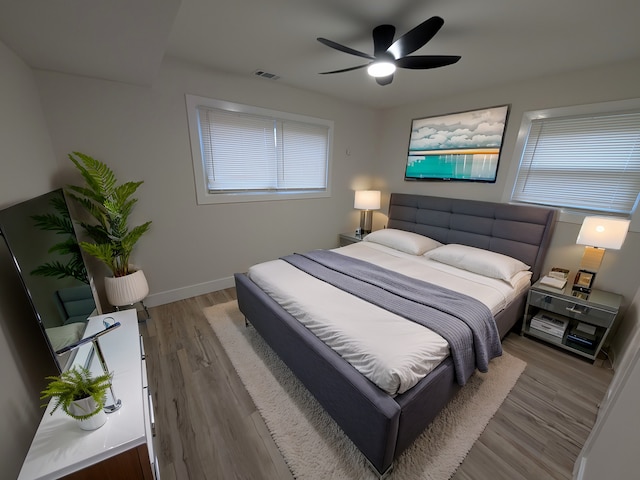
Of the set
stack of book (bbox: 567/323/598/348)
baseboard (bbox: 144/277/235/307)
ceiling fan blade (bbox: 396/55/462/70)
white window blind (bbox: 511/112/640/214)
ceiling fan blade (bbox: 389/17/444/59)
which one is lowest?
baseboard (bbox: 144/277/235/307)

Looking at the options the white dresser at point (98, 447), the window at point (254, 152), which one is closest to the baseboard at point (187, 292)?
the window at point (254, 152)

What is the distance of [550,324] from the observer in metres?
2.21

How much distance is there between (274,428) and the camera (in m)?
1.49

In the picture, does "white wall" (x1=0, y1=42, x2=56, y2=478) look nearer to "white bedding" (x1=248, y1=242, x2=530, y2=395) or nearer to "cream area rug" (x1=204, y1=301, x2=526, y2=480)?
"cream area rug" (x1=204, y1=301, x2=526, y2=480)

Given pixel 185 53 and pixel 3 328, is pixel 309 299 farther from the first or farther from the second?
pixel 185 53

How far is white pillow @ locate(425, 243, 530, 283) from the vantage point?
2271mm

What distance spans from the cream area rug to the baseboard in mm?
1143

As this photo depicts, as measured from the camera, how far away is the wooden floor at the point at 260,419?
1308 millimetres

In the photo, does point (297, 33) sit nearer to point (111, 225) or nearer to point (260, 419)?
point (111, 225)

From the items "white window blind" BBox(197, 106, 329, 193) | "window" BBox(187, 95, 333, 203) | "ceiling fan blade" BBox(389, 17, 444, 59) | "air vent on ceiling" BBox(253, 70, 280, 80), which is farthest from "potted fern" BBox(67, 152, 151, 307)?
"ceiling fan blade" BBox(389, 17, 444, 59)

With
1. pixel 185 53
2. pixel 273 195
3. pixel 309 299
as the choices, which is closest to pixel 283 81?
pixel 185 53

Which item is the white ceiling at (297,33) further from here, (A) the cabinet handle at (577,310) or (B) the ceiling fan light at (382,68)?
(A) the cabinet handle at (577,310)

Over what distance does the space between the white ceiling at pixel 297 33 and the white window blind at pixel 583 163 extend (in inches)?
19.0

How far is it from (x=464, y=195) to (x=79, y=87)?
401 cm
